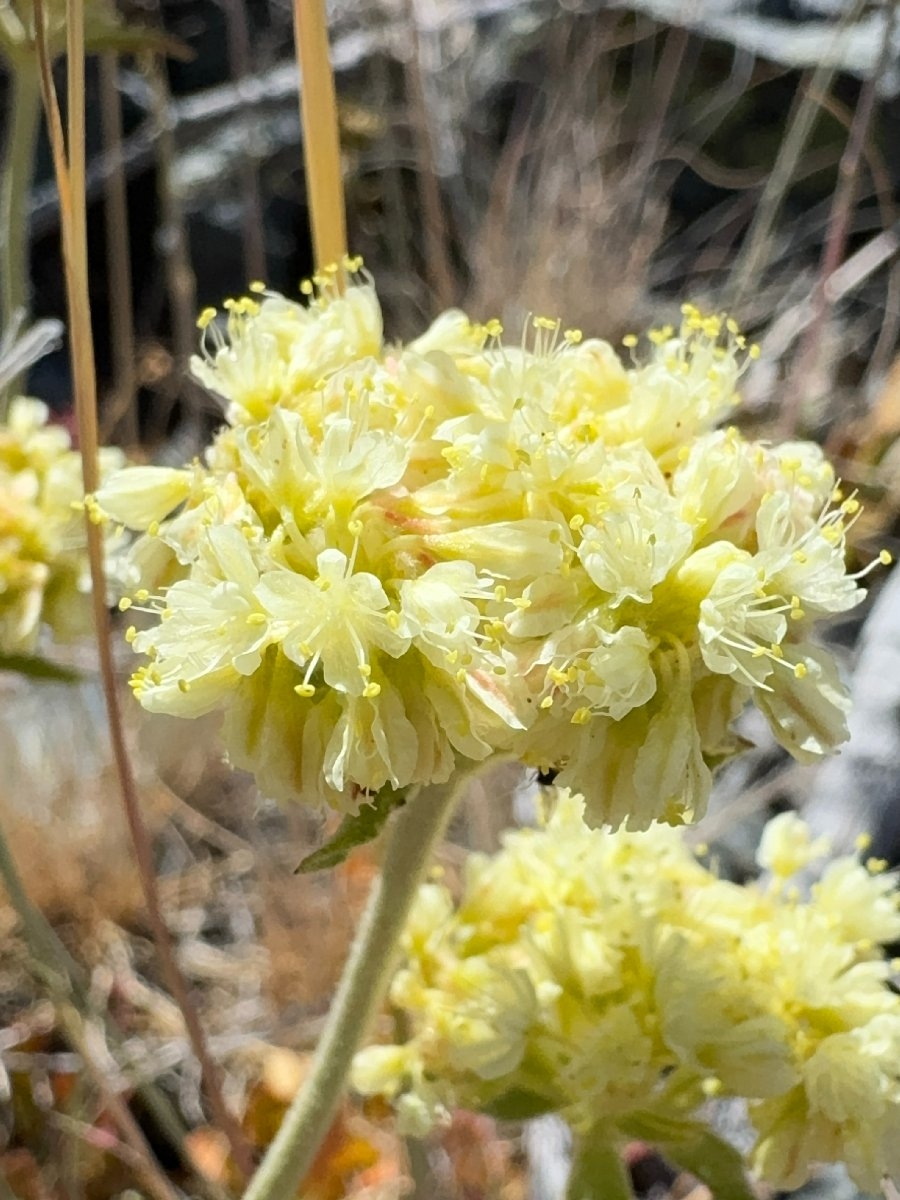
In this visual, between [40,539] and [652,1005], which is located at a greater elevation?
[40,539]

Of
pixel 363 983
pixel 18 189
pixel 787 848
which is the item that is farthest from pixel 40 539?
pixel 787 848

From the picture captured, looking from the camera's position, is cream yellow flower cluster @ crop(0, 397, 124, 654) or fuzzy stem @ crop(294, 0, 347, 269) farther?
cream yellow flower cluster @ crop(0, 397, 124, 654)

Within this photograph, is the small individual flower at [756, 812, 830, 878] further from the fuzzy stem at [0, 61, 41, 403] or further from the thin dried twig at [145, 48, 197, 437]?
the fuzzy stem at [0, 61, 41, 403]

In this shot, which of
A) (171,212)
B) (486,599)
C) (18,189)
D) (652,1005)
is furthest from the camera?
(171,212)

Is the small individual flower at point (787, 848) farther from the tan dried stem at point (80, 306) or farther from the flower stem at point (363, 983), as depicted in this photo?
the tan dried stem at point (80, 306)

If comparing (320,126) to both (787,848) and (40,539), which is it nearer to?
(40,539)

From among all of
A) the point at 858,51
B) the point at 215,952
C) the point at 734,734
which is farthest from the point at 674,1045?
the point at 858,51

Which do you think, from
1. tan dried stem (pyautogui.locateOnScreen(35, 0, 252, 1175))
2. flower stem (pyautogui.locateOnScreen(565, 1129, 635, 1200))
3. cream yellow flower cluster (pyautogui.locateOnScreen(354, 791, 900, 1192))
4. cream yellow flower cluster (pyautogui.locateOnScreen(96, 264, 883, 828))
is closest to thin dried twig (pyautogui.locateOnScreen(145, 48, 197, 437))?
tan dried stem (pyautogui.locateOnScreen(35, 0, 252, 1175))
